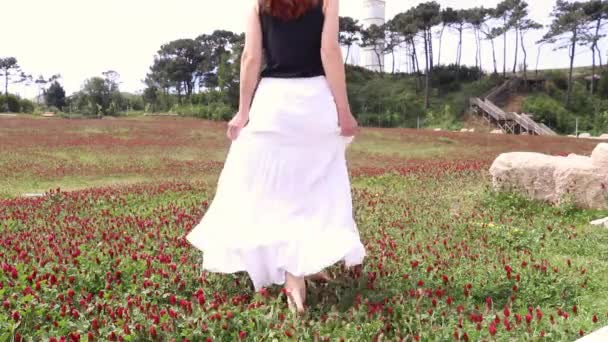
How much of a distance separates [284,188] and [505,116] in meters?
53.3

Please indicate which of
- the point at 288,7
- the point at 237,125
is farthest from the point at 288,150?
the point at 288,7

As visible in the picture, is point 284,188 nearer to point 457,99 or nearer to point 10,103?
point 457,99

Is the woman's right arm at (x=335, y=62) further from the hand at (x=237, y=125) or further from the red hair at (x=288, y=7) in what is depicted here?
the hand at (x=237, y=125)

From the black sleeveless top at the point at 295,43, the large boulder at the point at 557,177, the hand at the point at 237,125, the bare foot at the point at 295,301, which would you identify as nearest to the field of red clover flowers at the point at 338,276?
the bare foot at the point at 295,301

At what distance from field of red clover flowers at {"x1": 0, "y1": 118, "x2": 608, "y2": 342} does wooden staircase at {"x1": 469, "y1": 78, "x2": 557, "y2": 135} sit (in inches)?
1610

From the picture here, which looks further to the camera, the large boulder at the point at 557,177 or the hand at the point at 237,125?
the large boulder at the point at 557,177

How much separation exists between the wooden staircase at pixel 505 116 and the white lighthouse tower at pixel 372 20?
17.8m

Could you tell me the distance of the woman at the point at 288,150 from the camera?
4309 mm

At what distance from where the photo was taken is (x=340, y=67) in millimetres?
4391

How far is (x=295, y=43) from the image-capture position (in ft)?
14.4

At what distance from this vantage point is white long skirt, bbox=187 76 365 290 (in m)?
4.32

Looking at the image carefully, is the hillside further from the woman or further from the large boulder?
the woman

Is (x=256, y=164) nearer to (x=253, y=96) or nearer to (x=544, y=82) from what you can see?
(x=253, y=96)

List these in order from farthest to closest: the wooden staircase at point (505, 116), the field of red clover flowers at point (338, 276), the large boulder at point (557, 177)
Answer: the wooden staircase at point (505, 116) → the large boulder at point (557, 177) → the field of red clover flowers at point (338, 276)
